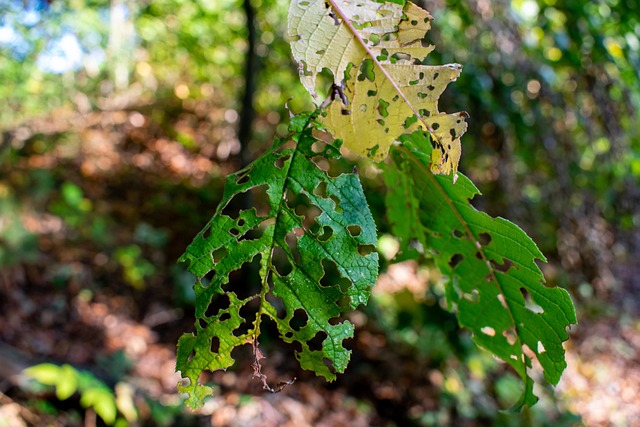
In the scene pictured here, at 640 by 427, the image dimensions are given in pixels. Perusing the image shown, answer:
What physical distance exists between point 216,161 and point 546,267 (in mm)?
3264

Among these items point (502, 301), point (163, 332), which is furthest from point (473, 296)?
point (163, 332)

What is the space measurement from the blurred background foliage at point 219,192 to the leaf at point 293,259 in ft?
5.65

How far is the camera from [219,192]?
486cm

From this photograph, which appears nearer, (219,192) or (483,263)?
(483,263)

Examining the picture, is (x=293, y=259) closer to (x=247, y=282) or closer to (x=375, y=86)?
(x=375, y=86)

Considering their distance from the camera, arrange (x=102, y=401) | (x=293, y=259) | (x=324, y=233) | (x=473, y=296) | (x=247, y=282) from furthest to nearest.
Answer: (x=247, y=282) < (x=102, y=401) < (x=324, y=233) < (x=473, y=296) < (x=293, y=259)

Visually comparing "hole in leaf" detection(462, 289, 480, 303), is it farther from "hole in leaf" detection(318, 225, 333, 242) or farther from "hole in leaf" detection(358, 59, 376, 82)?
"hole in leaf" detection(358, 59, 376, 82)

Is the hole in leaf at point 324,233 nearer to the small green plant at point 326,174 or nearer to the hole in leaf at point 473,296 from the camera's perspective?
the small green plant at point 326,174

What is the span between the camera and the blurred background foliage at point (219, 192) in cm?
261

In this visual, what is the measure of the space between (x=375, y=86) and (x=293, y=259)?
22 cm

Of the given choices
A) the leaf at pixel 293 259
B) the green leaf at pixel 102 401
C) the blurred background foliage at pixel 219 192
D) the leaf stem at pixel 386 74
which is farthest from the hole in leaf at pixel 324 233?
the green leaf at pixel 102 401

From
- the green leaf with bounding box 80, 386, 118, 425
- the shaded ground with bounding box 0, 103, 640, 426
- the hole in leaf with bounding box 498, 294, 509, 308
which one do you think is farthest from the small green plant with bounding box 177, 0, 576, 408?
the shaded ground with bounding box 0, 103, 640, 426

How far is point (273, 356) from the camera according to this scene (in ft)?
11.4

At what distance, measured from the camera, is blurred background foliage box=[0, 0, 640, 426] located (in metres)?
2.61
